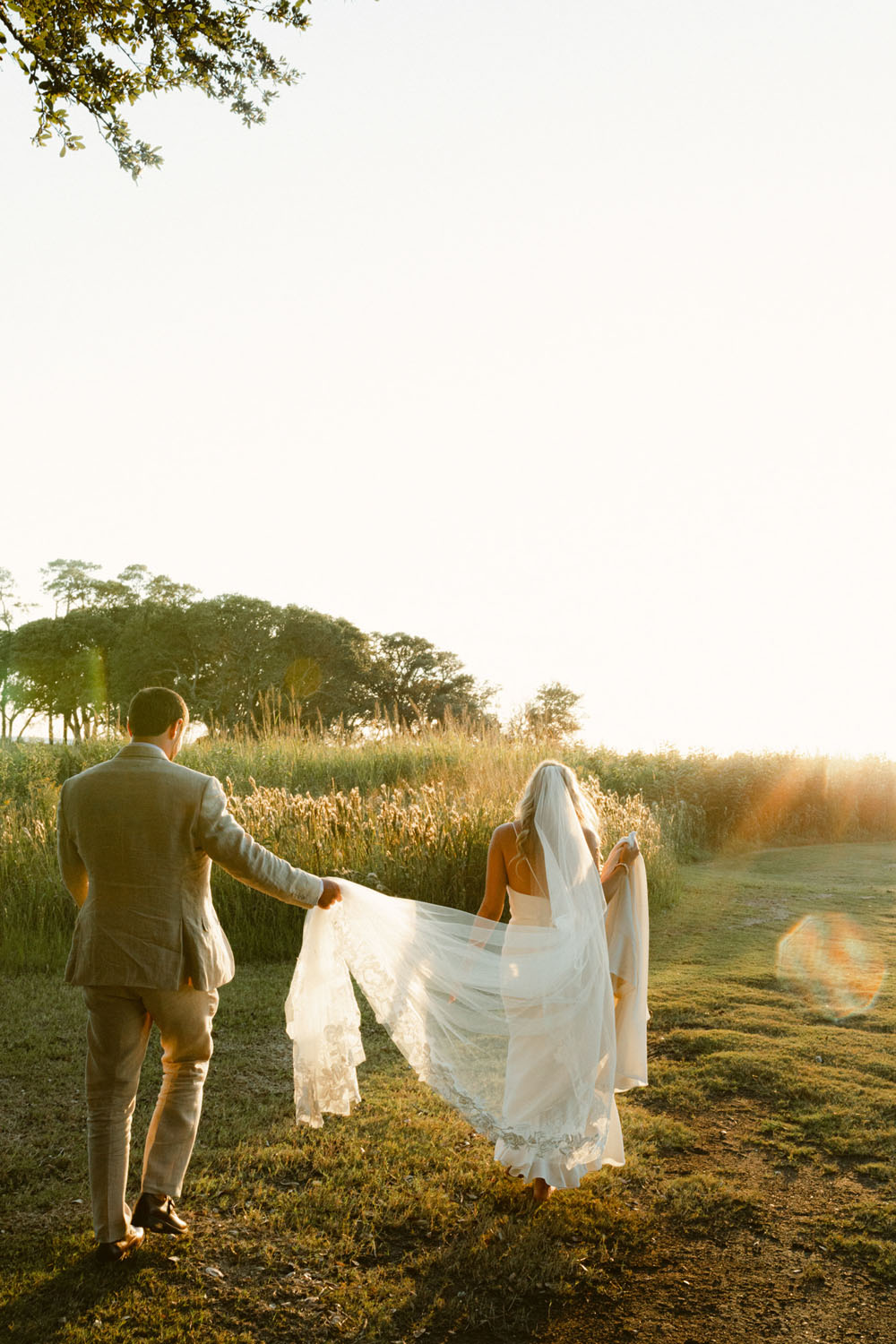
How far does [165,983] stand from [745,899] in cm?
1220

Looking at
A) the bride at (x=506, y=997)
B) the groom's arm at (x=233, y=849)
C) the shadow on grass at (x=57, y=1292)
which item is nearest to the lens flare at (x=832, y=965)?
the bride at (x=506, y=997)

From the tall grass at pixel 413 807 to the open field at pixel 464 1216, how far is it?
10.0 feet

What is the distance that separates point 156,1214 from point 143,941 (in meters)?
1.21

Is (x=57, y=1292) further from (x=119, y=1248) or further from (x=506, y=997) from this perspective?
(x=506, y=997)

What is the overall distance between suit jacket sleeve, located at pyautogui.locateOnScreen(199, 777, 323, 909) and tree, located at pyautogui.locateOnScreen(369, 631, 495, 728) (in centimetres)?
3761

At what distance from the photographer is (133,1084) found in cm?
371

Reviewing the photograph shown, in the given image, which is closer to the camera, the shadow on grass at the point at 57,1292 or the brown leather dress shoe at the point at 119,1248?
the shadow on grass at the point at 57,1292

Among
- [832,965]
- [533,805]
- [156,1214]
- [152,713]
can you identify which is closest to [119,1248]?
[156,1214]

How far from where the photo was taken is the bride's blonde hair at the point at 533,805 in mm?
4598

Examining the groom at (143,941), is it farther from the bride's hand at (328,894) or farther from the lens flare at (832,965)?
the lens flare at (832,965)

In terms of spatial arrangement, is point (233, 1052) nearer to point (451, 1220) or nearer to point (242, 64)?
point (451, 1220)

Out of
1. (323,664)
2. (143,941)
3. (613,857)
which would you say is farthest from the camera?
(323,664)

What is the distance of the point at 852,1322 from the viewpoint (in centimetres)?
365

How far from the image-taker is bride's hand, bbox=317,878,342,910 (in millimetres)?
4312
